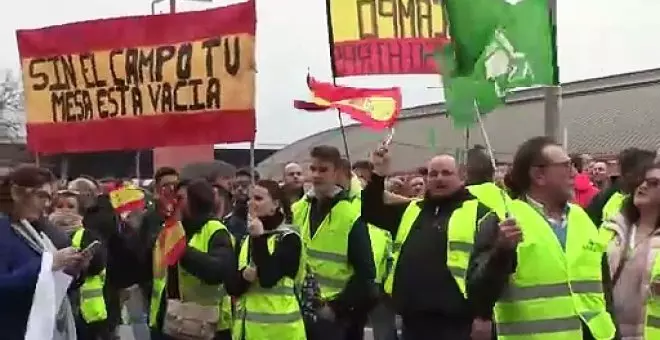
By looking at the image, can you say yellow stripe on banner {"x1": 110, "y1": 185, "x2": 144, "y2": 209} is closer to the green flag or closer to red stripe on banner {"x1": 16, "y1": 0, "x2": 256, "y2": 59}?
red stripe on banner {"x1": 16, "y1": 0, "x2": 256, "y2": 59}

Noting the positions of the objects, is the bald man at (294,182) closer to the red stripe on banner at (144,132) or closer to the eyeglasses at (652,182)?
the red stripe on banner at (144,132)

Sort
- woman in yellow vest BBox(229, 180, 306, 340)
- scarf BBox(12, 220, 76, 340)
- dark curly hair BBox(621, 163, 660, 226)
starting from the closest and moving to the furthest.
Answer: scarf BBox(12, 220, 76, 340) → dark curly hair BBox(621, 163, 660, 226) → woman in yellow vest BBox(229, 180, 306, 340)

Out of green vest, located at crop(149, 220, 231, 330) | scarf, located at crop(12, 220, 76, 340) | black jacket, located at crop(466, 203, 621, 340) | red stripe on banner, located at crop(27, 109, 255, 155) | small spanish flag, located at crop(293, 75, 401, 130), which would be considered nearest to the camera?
black jacket, located at crop(466, 203, 621, 340)

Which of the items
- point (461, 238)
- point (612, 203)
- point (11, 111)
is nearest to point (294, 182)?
point (612, 203)

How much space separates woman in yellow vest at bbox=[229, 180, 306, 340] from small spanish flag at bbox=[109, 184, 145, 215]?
342 centimetres

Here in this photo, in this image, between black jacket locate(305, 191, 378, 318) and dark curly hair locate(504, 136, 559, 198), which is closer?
dark curly hair locate(504, 136, 559, 198)

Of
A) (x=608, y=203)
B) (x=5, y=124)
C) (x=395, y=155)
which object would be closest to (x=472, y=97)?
(x=608, y=203)

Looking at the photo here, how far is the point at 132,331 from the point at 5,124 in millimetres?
42155

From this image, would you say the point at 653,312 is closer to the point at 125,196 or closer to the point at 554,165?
the point at 554,165

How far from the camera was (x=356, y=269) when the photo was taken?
330 inches

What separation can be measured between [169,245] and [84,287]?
239cm

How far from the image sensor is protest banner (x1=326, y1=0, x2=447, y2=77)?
10.7 m

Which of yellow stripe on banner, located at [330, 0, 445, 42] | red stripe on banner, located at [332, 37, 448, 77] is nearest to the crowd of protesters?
red stripe on banner, located at [332, 37, 448, 77]

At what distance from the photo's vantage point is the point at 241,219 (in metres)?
9.31
